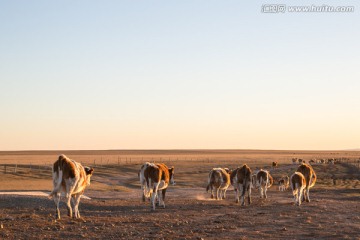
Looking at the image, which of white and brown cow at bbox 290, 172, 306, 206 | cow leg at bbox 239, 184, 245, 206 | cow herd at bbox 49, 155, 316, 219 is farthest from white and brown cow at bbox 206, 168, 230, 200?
white and brown cow at bbox 290, 172, 306, 206

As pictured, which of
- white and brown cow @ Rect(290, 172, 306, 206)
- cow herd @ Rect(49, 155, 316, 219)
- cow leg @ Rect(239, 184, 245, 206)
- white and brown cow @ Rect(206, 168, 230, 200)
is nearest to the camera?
cow herd @ Rect(49, 155, 316, 219)

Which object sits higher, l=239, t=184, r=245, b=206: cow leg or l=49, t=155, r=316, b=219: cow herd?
l=49, t=155, r=316, b=219: cow herd

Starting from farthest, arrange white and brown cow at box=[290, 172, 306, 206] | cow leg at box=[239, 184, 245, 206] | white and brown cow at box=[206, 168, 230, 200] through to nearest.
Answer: white and brown cow at box=[206, 168, 230, 200], cow leg at box=[239, 184, 245, 206], white and brown cow at box=[290, 172, 306, 206]

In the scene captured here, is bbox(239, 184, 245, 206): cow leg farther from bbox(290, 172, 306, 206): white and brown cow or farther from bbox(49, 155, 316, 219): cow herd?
bbox(290, 172, 306, 206): white and brown cow

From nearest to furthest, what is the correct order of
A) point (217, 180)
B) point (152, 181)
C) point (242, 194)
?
point (152, 181), point (242, 194), point (217, 180)

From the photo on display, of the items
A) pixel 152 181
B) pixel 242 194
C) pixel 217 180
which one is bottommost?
pixel 242 194

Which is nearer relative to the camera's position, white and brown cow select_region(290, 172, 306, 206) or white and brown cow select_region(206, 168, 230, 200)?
white and brown cow select_region(290, 172, 306, 206)

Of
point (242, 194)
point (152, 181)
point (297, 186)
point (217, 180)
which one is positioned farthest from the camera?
point (217, 180)

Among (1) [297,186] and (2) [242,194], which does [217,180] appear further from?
(1) [297,186]

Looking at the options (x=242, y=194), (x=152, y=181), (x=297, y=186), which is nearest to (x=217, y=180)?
(x=242, y=194)

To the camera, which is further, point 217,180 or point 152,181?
point 217,180

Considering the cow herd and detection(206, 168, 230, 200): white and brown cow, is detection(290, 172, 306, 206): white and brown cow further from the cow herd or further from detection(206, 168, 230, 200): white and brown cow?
detection(206, 168, 230, 200): white and brown cow

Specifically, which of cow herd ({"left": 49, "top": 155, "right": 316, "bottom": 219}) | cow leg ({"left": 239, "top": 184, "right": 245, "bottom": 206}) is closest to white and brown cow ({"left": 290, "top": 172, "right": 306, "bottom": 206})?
cow herd ({"left": 49, "top": 155, "right": 316, "bottom": 219})

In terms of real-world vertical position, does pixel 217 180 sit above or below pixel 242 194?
above
